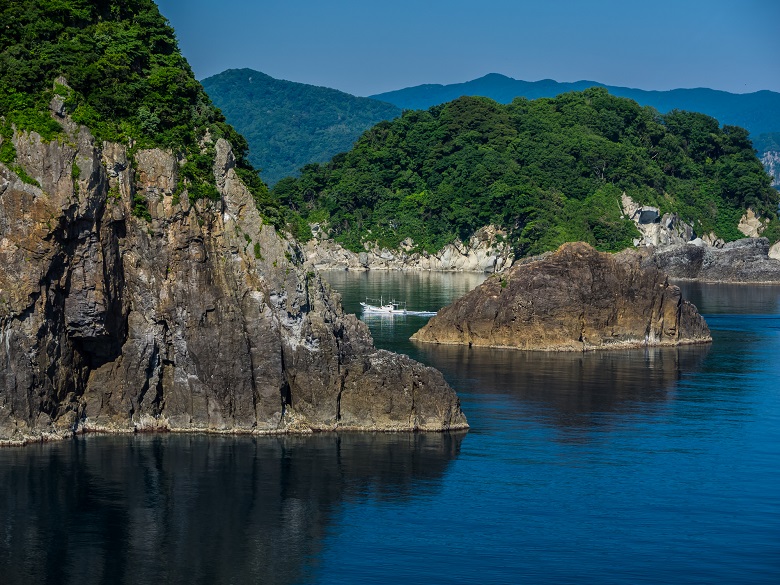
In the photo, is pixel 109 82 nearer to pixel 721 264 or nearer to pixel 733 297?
pixel 733 297

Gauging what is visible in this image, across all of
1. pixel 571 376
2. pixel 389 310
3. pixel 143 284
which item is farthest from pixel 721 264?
pixel 143 284

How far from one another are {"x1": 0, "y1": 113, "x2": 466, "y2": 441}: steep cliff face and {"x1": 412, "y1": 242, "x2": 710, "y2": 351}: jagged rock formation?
32612 mm

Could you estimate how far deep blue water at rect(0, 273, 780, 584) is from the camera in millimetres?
41625

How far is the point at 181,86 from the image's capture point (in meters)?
61.3

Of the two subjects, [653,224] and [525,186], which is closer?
[525,186]

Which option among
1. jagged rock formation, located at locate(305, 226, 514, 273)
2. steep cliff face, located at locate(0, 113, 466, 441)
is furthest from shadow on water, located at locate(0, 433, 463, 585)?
jagged rock formation, located at locate(305, 226, 514, 273)

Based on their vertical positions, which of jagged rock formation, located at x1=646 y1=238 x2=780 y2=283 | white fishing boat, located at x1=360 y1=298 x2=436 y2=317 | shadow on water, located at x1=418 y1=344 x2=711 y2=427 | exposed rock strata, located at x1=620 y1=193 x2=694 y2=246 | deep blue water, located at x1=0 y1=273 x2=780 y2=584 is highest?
exposed rock strata, located at x1=620 y1=193 x2=694 y2=246

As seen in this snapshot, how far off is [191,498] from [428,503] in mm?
8819

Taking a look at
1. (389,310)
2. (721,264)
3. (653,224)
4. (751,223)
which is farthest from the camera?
(751,223)

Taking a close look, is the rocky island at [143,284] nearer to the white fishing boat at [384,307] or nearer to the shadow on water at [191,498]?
the shadow on water at [191,498]

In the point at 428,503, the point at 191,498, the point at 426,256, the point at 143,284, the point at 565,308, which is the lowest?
the point at 428,503

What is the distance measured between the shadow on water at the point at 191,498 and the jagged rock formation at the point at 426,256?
121321mm

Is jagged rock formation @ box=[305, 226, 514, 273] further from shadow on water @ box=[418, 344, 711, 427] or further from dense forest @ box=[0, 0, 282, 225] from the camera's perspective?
dense forest @ box=[0, 0, 282, 225]

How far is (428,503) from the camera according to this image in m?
48.5
